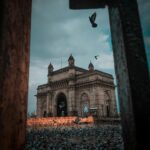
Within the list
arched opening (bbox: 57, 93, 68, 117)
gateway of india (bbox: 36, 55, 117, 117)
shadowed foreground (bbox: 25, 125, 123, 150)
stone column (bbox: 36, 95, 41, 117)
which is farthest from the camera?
stone column (bbox: 36, 95, 41, 117)

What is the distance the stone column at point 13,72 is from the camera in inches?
42.9

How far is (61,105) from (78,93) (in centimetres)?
529

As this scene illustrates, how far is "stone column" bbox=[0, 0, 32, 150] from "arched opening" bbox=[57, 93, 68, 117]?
3811cm

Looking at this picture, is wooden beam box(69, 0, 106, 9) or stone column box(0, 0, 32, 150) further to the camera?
wooden beam box(69, 0, 106, 9)

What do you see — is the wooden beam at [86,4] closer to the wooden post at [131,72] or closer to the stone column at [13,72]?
the wooden post at [131,72]

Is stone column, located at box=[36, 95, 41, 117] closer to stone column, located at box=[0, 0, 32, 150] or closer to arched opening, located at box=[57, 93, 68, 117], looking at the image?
arched opening, located at box=[57, 93, 68, 117]

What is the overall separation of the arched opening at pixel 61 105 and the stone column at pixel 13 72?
38106 millimetres

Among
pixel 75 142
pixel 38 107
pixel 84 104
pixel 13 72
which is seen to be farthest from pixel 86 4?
pixel 38 107

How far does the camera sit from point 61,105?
1561 inches

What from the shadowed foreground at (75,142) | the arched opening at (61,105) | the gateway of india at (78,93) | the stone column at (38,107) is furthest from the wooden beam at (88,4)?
the stone column at (38,107)

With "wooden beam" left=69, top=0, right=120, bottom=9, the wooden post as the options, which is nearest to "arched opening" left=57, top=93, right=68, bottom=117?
"wooden beam" left=69, top=0, right=120, bottom=9

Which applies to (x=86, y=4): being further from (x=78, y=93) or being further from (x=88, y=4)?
(x=78, y=93)

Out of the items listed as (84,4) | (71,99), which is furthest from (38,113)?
(84,4)

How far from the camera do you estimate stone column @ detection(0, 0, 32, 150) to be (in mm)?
1091
